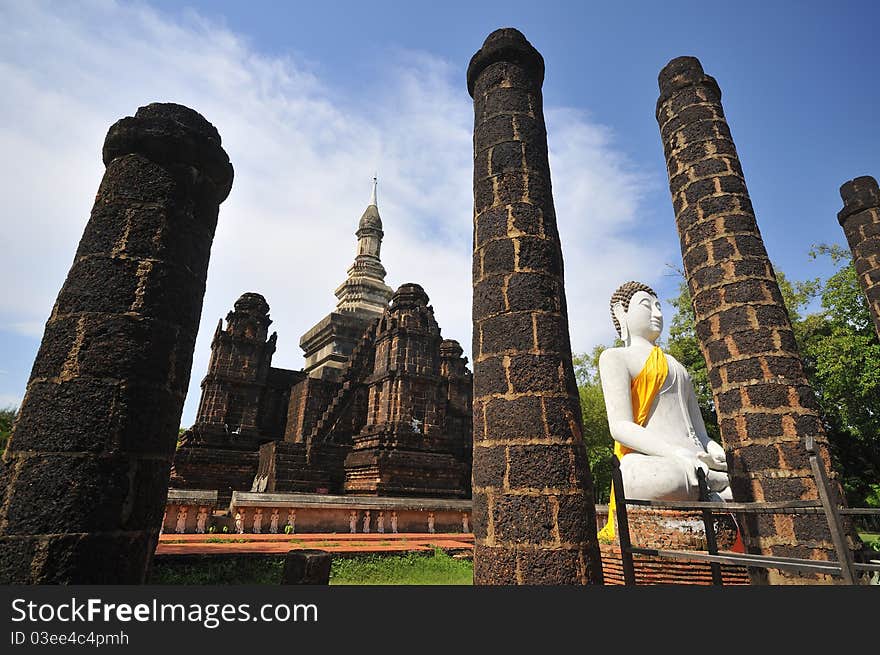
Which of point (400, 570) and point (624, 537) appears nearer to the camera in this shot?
point (624, 537)

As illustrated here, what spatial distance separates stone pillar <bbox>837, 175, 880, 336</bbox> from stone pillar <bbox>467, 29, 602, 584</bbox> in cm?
617

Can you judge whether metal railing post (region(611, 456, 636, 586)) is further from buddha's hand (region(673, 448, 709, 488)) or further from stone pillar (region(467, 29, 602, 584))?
buddha's hand (region(673, 448, 709, 488))

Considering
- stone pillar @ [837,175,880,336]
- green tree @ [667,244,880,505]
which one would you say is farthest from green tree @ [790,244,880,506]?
stone pillar @ [837,175,880,336]

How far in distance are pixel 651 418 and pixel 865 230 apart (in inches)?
227

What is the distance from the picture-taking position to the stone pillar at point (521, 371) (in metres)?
3.32

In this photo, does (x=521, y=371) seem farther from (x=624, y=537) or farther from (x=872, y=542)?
(x=872, y=542)

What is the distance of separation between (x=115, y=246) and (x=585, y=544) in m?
3.39

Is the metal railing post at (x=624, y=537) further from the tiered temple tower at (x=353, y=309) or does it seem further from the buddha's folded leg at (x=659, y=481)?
the tiered temple tower at (x=353, y=309)

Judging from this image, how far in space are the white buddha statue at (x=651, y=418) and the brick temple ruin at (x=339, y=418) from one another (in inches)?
330

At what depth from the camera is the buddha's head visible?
18.4 feet

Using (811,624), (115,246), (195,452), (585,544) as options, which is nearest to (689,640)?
(811,624)

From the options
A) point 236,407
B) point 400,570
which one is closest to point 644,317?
point 400,570

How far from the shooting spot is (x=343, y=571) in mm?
6090

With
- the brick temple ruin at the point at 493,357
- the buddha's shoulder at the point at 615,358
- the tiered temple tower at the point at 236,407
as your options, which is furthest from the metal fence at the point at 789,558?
the tiered temple tower at the point at 236,407
